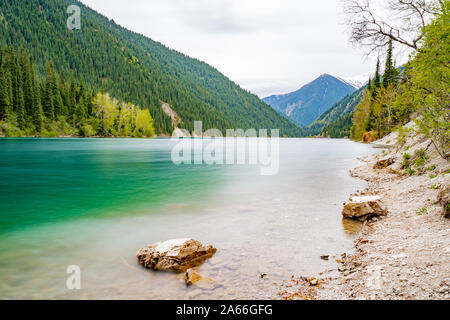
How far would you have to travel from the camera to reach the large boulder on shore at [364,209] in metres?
10.4

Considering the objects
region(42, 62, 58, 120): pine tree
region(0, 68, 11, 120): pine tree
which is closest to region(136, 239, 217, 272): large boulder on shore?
region(0, 68, 11, 120): pine tree

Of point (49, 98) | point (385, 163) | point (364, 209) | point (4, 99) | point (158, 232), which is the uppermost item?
point (49, 98)

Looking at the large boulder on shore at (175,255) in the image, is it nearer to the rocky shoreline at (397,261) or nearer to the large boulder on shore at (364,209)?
the rocky shoreline at (397,261)

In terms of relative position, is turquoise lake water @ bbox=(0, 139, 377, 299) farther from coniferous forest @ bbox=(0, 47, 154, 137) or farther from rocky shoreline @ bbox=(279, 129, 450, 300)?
coniferous forest @ bbox=(0, 47, 154, 137)

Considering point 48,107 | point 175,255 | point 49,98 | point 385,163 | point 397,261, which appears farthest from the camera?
point 49,98

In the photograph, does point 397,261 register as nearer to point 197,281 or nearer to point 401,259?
point 401,259

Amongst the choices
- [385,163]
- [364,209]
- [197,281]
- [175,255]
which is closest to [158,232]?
[175,255]

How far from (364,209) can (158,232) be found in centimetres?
815

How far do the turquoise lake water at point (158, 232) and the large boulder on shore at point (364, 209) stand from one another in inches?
24.0

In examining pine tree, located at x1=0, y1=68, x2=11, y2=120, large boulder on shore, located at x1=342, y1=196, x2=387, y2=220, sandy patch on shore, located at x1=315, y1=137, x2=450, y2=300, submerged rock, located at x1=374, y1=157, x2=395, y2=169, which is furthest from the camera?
pine tree, located at x1=0, y1=68, x2=11, y2=120

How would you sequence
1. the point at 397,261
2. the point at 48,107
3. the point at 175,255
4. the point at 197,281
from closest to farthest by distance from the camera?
the point at 397,261, the point at 197,281, the point at 175,255, the point at 48,107

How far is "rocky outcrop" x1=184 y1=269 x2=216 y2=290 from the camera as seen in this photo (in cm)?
620

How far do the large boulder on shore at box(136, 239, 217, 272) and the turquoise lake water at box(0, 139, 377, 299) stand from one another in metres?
0.25

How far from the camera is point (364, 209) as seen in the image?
1054cm
